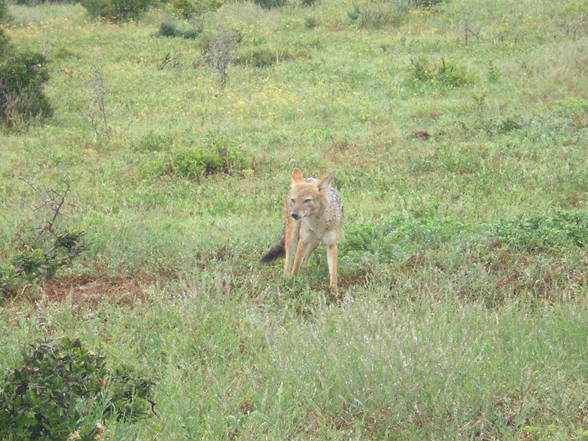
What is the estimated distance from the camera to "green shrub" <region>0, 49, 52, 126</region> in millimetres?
13727

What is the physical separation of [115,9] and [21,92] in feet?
41.8

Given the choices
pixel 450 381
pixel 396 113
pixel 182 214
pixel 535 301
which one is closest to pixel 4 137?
pixel 182 214

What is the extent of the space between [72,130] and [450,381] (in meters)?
10.9

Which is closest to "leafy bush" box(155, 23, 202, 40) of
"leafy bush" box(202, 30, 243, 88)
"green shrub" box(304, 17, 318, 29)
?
"leafy bush" box(202, 30, 243, 88)

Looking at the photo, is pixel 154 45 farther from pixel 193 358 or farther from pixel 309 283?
pixel 193 358

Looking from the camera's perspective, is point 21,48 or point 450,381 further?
point 21,48

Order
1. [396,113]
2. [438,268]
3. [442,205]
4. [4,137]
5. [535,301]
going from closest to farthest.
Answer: [535,301] < [438,268] < [442,205] < [4,137] < [396,113]

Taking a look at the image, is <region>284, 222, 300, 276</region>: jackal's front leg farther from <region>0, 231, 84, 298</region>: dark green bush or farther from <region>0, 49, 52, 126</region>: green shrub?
<region>0, 49, 52, 126</region>: green shrub

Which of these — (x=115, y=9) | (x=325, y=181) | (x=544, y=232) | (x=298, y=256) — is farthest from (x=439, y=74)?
(x=115, y=9)

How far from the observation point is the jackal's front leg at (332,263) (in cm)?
678

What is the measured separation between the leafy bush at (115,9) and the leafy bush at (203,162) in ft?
51.8

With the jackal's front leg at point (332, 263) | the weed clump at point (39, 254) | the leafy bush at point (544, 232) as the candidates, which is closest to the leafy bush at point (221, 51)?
the weed clump at point (39, 254)

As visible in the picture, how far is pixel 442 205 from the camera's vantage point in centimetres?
916

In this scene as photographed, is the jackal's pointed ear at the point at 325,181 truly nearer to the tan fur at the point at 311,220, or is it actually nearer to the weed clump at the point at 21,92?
the tan fur at the point at 311,220
